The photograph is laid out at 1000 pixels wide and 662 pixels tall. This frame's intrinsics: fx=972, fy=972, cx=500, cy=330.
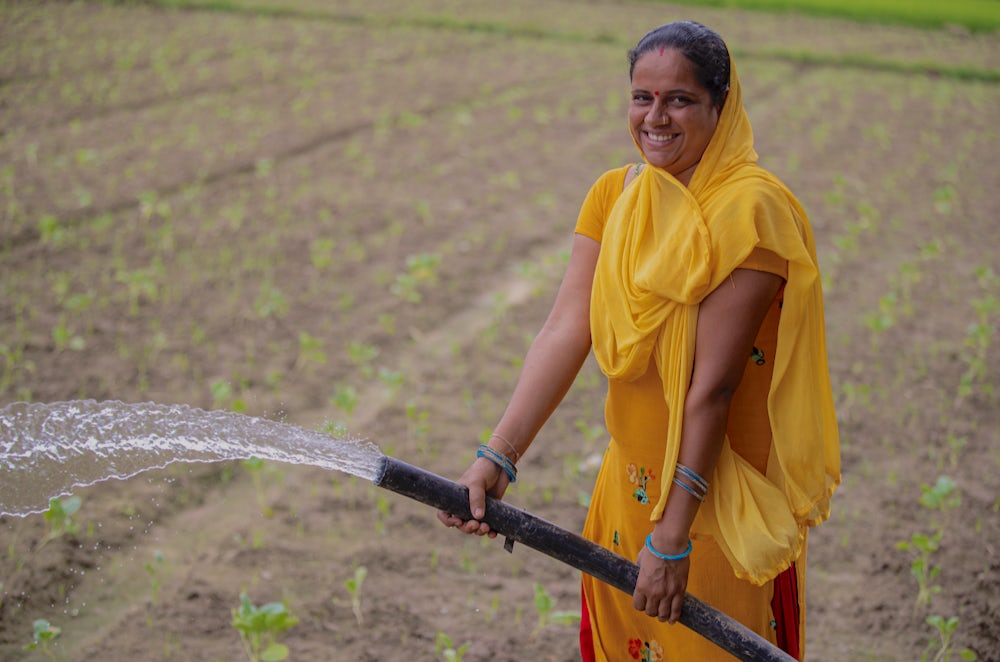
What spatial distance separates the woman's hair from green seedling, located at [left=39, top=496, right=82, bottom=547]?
226 cm

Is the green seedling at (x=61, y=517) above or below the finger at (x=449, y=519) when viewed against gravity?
below

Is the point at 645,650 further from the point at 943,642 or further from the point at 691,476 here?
the point at 943,642

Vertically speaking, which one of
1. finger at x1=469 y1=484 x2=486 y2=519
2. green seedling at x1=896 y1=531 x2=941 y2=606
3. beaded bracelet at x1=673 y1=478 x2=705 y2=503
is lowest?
green seedling at x1=896 y1=531 x2=941 y2=606

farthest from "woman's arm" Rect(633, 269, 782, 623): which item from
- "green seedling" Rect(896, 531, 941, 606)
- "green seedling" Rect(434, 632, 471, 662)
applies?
"green seedling" Rect(896, 531, 941, 606)

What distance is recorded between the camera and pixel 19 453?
2.51 m

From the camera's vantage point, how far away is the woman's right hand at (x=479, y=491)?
2.01 m

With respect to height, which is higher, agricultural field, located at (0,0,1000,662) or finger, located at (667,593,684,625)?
finger, located at (667,593,684,625)

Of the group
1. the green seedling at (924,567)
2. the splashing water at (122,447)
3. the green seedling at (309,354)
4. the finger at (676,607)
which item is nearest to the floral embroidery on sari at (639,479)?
the finger at (676,607)

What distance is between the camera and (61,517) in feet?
10.3

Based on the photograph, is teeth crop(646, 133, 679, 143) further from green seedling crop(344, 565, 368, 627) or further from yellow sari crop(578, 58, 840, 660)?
green seedling crop(344, 565, 368, 627)

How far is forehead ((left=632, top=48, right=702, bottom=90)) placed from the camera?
5.88ft

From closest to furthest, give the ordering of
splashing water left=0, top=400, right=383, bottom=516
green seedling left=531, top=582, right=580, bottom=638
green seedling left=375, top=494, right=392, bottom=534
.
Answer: splashing water left=0, top=400, right=383, bottom=516, green seedling left=531, top=582, right=580, bottom=638, green seedling left=375, top=494, right=392, bottom=534

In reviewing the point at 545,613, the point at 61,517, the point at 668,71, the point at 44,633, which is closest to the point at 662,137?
the point at 668,71

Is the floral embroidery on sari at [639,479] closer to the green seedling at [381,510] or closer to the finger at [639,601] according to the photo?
the finger at [639,601]
